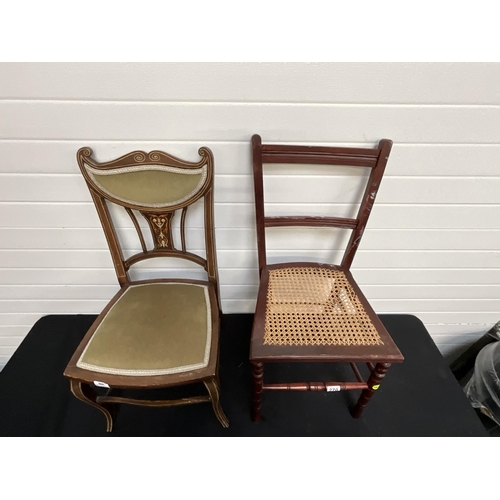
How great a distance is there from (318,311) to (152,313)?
22.9 inches

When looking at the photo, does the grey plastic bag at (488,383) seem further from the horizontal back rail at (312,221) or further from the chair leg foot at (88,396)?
the chair leg foot at (88,396)

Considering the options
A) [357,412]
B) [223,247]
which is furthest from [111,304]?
[357,412]

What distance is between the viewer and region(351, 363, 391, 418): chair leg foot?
92 cm

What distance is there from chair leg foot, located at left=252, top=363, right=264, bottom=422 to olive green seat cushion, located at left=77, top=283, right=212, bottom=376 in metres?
0.17

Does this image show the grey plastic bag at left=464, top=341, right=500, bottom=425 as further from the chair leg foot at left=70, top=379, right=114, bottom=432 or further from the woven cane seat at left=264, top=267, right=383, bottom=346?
the chair leg foot at left=70, top=379, right=114, bottom=432

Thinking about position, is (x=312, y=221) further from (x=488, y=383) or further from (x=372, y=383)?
(x=488, y=383)

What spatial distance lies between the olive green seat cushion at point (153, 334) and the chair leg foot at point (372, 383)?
55cm

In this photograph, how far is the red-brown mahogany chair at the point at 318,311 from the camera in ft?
2.88

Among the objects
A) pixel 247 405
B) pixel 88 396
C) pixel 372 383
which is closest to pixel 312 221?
pixel 372 383

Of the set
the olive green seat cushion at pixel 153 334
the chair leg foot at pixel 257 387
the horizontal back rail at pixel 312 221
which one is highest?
the horizontal back rail at pixel 312 221

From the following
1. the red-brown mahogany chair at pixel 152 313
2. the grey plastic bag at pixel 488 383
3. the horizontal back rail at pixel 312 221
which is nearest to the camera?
the red-brown mahogany chair at pixel 152 313

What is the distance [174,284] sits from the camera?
1150mm

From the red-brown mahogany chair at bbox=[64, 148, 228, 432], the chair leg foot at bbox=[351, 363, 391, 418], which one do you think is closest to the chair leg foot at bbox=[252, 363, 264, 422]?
the red-brown mahogany chair at bbox=[64, 148, 228, 432]

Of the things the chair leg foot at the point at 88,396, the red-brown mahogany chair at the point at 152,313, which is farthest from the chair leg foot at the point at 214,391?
the chair leg foot at the point at 88,396
